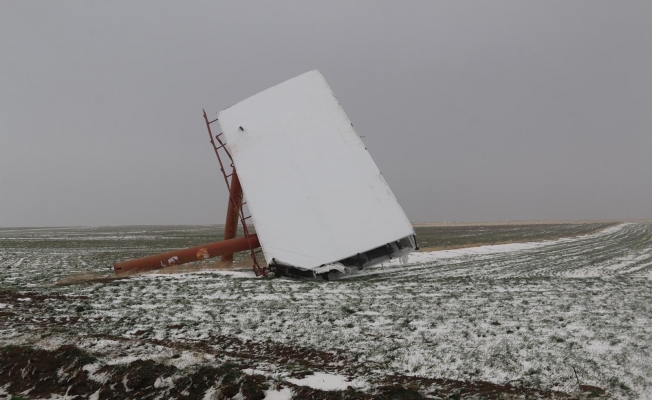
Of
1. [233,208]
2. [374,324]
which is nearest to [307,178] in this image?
[233,208]

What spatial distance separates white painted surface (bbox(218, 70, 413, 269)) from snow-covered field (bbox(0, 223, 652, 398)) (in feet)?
4.25

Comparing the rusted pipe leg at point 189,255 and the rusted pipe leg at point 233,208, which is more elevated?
the rusted pipe leg at point 233,208

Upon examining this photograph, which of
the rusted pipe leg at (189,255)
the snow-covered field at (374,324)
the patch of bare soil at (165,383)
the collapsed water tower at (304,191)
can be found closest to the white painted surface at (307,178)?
the collapsed water tower at (304,191)

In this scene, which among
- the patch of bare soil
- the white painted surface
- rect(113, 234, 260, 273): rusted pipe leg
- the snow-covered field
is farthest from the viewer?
rect(113, 234, 260, 273): rusted pipe leg

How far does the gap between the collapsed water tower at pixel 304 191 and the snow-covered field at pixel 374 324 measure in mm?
971

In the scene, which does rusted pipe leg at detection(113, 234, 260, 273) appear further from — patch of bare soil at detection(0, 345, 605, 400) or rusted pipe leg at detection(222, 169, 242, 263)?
patch of bare soil at detection(0, 345, 605, 400)

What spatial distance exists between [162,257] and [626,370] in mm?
12674

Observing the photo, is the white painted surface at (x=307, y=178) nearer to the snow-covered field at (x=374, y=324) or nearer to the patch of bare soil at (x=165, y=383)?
the snow-covered field at (x=374, y=324)

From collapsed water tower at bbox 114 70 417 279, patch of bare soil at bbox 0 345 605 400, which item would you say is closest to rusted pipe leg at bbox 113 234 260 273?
collapsed water tower at bbox 114 70 417 279

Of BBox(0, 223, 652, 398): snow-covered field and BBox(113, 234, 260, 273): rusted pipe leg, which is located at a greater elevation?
BBox(113, 234, 260, 273): rusted pipe leg

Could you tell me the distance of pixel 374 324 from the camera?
7766 mm

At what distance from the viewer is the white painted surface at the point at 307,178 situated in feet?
42.8

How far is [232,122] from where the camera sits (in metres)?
15.4

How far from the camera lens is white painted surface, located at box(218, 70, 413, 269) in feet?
42.8
